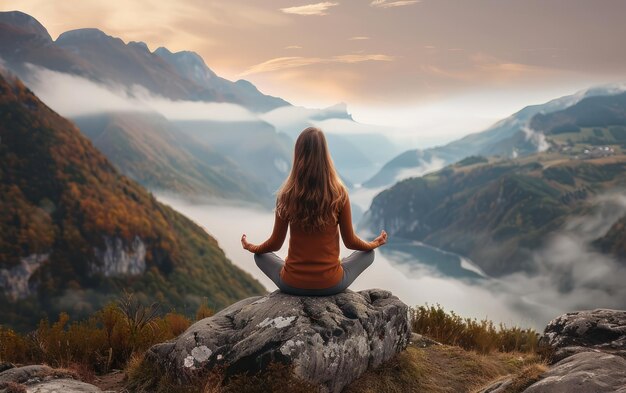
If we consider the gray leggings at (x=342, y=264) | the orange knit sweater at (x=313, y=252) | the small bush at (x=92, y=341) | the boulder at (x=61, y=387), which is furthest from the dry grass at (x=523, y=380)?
the small bush at (x=92, y=341)

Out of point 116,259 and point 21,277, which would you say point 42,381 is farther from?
point 116,259

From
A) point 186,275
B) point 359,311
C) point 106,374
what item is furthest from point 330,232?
point 186,275

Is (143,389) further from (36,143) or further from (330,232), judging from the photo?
(36,143)

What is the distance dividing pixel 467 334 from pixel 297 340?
597 centimetres

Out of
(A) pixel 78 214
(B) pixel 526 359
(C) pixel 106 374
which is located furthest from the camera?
(A) pixel 78 214

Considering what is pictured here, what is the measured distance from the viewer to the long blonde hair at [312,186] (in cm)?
718

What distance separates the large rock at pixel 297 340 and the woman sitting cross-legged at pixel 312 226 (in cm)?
34

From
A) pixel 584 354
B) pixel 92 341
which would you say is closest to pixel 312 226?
pixel 584 354

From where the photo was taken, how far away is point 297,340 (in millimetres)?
6852

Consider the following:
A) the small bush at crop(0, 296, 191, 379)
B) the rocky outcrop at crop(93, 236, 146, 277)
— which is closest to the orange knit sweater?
the small bush at crop(0, 296, 191, 379)

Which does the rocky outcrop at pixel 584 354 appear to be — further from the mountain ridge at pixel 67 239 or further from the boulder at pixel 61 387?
the mountain ridge at pixel 67 239

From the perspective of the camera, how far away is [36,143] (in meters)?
190

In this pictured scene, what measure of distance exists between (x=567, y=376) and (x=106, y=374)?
24.1ft

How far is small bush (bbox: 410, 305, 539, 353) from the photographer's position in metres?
11.1
